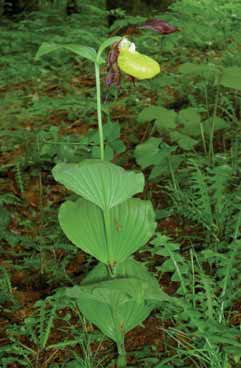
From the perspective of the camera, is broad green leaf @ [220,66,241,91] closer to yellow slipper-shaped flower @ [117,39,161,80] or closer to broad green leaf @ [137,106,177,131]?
broad green leaf @ [137,106,177,131]

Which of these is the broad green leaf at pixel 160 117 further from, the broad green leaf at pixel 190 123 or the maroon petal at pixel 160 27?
the maroon petal at pixel 160 27

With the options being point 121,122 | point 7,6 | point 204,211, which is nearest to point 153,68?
point 204,211

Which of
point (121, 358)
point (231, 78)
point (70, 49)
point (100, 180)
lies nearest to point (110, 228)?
point (100, 180)

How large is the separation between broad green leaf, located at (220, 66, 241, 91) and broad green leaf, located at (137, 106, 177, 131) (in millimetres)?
380

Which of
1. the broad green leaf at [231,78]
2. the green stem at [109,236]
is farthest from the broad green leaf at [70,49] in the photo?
the broad green leaf at [231,78]

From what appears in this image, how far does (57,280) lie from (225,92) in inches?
63.2

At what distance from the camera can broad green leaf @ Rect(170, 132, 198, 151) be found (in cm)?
206

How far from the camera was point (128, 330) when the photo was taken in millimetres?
1317

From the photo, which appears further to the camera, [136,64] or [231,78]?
[231,78]

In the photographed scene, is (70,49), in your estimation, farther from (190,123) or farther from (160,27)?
(190,123)

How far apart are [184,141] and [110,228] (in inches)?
35.1

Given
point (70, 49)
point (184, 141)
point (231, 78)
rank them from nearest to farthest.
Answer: point (70, 49) < point (231, 78) < point (184, 141)

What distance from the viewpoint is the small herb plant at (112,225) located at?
1159 millimetres

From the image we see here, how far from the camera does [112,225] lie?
4.30 ft
